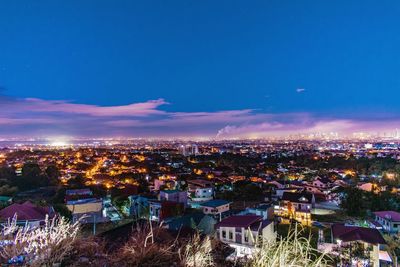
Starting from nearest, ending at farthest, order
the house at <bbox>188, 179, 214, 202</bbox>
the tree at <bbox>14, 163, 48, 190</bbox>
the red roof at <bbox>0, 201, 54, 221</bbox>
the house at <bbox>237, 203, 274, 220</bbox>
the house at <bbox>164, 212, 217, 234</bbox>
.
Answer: the red roof at <bbox>0, 201, 54, 221</bbox> → the house at <bbox>164, 212, 217, 234</bbox> → the house at <bbox>237, 203, 274, 220</bbox> → the house at <bbox>188, 179, 214, 202</bbox> → the tree at <bbox>14, 163, 48, 190</bbox>

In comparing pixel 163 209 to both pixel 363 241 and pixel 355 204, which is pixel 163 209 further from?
pixel 355 204

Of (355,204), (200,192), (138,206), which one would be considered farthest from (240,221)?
(200,192)

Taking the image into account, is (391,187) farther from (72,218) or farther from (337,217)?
(72,218)

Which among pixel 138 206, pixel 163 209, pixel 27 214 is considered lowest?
pixel 138 206

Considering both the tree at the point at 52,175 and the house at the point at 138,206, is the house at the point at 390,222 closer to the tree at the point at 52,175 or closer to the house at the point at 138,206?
the house at the point at 138,206

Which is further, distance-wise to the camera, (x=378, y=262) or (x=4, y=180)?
(x=4, y=180)

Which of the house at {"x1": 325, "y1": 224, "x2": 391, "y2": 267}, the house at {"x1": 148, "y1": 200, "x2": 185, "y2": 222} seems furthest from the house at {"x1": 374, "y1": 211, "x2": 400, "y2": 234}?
the house at {"x1": 148, "y1": 200, "x2": 185, "y2": 222}

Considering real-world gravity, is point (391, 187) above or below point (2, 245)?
below

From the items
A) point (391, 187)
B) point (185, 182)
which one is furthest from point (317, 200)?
point (185, 182)

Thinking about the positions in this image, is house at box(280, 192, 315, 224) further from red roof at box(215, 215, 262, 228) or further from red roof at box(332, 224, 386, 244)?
red roof at box(215, 215, 262, 228)
